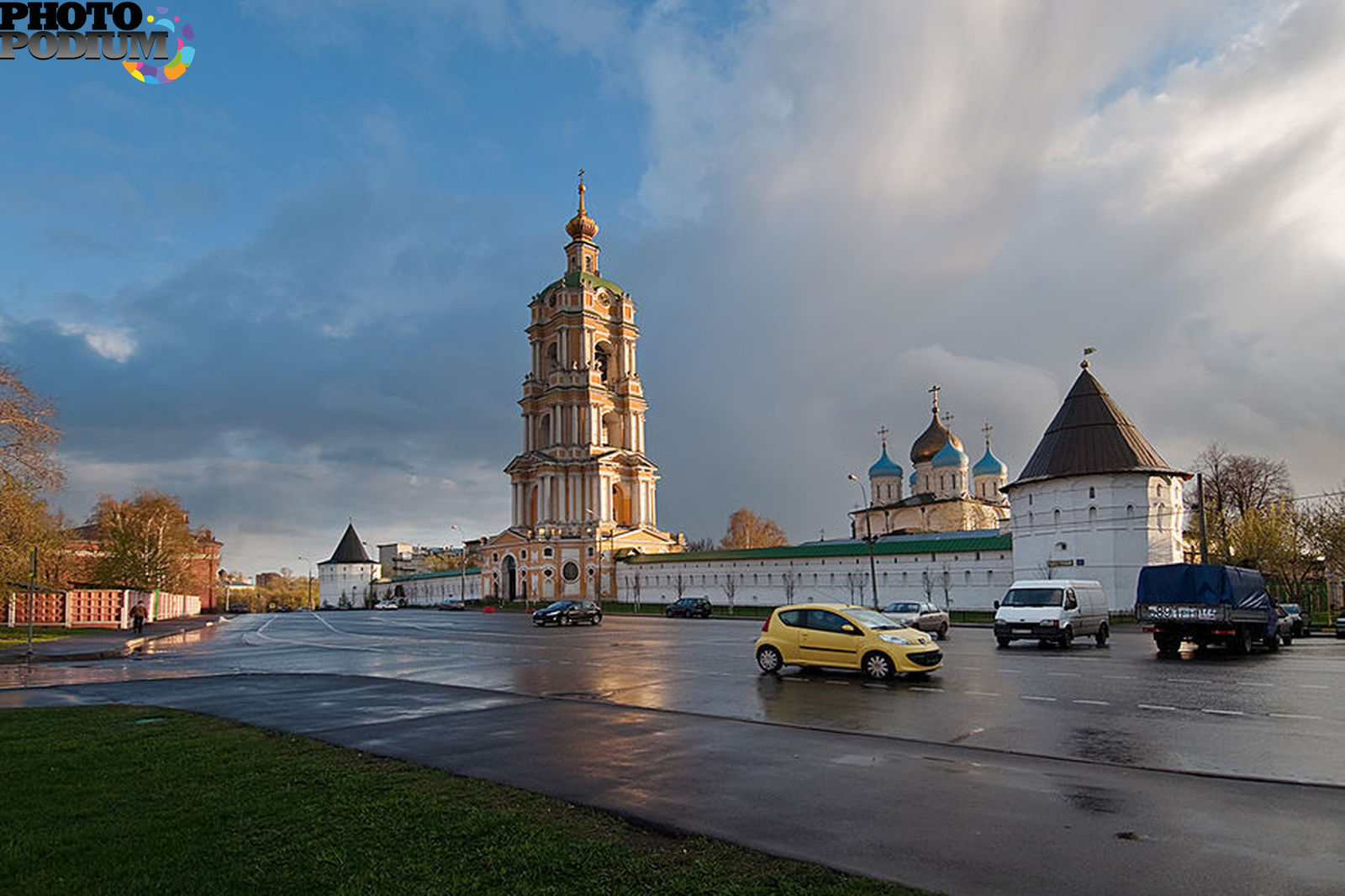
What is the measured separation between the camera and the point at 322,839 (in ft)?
20.5

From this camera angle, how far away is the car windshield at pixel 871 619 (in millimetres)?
17328

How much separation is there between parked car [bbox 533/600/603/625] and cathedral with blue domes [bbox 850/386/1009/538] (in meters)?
49.8

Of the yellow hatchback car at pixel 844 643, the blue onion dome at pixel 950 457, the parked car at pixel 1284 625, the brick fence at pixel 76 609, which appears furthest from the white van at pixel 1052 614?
the blue onion dome at pixel 950 457

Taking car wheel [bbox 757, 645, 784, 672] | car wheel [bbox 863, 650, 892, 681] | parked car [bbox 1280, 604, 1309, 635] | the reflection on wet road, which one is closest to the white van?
the reflection on wet road

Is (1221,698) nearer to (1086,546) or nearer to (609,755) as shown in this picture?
(609,755)

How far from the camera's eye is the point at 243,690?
16.9 metres

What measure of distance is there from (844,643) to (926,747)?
7.28m

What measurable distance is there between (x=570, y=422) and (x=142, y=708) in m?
80.1

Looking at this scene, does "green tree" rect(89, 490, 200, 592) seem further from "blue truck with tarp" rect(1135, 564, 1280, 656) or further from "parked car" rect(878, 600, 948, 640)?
"blue truck with tarp" rect(1135, 564, 1280, 656)

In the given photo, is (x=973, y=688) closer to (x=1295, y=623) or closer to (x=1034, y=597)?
(x=1034, y=597)

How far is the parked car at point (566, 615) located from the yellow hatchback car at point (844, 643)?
28908 millimetres

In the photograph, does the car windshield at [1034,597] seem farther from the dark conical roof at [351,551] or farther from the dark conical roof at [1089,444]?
the dark conical roof at [351,551]

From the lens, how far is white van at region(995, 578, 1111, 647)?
25188 millimetres

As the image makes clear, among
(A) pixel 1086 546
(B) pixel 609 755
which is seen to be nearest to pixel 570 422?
(A) pixel 1086 546
